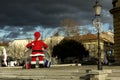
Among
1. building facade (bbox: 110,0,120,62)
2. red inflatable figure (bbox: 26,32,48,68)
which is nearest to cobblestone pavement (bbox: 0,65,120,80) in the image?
red inflatable figure (bbox: 26,32,48,68)

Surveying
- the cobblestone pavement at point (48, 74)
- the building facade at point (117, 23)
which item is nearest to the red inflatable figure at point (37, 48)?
the cobblestone pavement at point (48, 74)

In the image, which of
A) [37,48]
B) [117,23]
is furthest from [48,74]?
[117,23]

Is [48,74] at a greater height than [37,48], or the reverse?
[37,48]

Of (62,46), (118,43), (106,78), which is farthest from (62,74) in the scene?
(62,46)

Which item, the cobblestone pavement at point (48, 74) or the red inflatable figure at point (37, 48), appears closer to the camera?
the cobblestone pavement at point (48, 74)

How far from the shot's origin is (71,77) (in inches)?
891

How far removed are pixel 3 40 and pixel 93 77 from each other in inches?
3778

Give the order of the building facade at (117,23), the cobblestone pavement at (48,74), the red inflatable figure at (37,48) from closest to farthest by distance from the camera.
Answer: the cobblestone pavement at (48,74) → the red inflatable figure at (37,48) → the building facade at (117,23)

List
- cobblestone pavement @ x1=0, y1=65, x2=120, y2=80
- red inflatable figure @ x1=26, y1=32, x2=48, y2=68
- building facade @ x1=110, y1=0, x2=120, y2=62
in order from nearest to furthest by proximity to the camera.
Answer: cobblestone pavement @ x1=0, y1=65, x2=120, y2=80, red inflatable figure @ x1=26, y1=32, x2=48, y2=68, building facade @ x1=110, y1=0, x2=120, y2=62

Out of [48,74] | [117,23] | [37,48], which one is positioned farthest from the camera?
[117,23]

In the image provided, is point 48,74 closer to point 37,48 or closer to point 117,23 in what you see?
point 37,48

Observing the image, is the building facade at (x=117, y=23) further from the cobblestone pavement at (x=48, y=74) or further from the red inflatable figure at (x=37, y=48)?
the cobblestone pavement at (x=48, y=74)

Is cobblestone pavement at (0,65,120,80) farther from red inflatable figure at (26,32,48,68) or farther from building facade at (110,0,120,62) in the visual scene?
building facade at (110,0,120,62)

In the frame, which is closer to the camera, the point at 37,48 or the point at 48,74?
the point at 48,74
